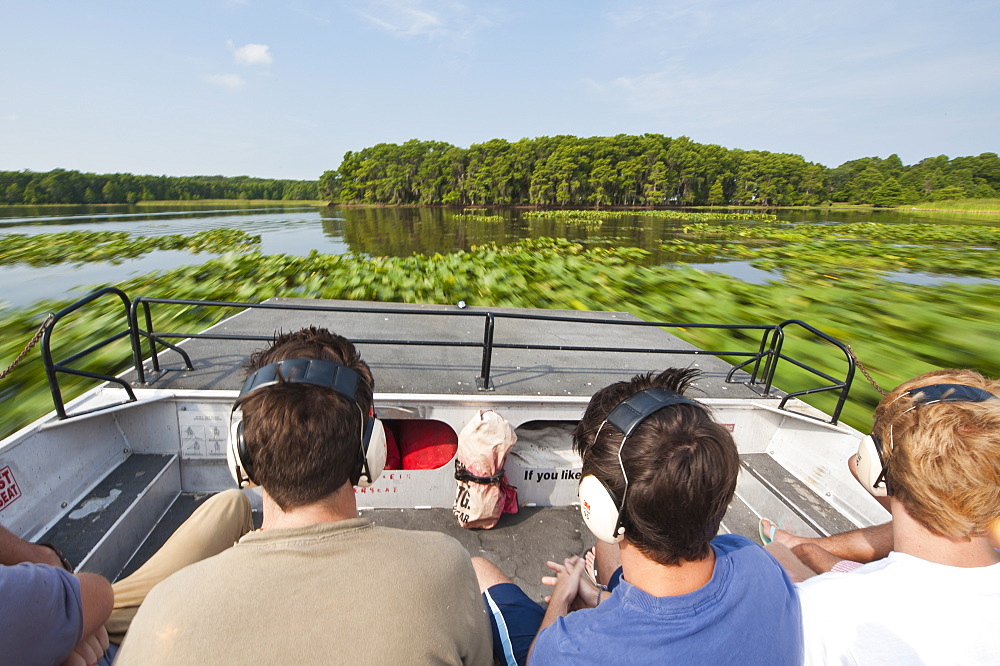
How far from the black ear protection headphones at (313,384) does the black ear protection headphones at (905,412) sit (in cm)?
182

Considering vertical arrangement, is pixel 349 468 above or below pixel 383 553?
above

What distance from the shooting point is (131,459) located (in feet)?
10.8

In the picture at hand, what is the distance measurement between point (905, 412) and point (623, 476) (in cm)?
108

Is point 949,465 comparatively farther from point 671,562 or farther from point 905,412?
point 671,562

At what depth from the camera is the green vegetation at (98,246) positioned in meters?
13.7

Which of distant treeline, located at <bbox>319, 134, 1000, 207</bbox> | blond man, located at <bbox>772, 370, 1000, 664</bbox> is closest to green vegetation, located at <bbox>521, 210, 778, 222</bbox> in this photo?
distant treeline, located at <bbox>319, 134, 1000, 207</bbox>

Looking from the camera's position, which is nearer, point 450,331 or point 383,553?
point 383,553

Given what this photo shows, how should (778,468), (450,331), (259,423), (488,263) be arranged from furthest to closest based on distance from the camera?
(488,263) → (450,331) → (778,468) → (259,423)

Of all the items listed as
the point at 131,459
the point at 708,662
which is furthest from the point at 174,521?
the point at 708,662

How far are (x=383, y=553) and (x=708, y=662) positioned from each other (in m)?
0.93

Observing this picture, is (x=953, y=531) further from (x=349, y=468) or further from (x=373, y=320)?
(x=373, y=320)

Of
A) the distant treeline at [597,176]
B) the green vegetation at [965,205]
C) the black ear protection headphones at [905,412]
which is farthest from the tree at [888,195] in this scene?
the black ear protection headphones at [905,412]

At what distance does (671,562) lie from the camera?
1312 mm

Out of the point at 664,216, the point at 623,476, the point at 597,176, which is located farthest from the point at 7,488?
the point at 597,176
